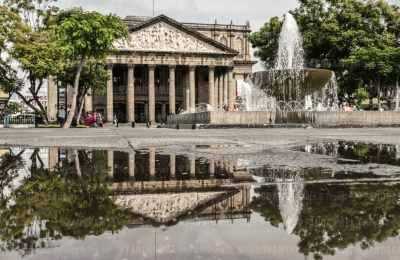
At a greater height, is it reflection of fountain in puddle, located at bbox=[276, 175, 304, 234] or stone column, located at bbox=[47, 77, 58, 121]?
stone column, located at bbox=[47, 77, 58, 121]

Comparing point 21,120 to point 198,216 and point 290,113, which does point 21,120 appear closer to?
point 290,113

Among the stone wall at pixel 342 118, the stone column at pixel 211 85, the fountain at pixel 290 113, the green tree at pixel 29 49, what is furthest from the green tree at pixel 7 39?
the stone column at pixel 211 85

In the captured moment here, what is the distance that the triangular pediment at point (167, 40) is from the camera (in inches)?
2709

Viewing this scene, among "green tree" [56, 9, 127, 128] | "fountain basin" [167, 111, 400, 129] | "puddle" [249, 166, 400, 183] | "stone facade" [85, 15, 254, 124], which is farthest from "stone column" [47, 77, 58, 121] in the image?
"puddle" [249, 166, 400, 183]

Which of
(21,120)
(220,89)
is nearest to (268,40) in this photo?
(220,89)

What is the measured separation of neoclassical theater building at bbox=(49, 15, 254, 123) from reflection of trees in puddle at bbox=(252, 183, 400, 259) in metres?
58.6

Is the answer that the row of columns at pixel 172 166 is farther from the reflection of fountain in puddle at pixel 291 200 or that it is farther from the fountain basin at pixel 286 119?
the fountain basin at pixel 286 119

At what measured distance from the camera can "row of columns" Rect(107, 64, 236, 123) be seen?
227 feet

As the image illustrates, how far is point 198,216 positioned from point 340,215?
95cm

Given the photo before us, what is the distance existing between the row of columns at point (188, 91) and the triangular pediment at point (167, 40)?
2.52 meters

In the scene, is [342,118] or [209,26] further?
[209,26]

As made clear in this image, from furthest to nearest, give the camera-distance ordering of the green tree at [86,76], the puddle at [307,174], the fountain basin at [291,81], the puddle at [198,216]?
the green tree at [86,76], the fountain basin at [291,81], the puddle at [307,174], the puddle at [198,216]

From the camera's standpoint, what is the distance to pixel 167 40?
229ft

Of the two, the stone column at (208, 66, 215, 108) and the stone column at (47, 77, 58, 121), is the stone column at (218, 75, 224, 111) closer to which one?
the stone column at (208, 66, 215, 108)
